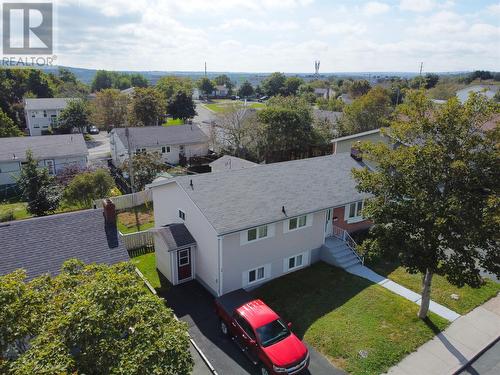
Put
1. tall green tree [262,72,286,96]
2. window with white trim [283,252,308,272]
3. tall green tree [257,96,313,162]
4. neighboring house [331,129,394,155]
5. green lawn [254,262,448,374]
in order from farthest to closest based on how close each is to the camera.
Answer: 1. tall green tree [262,72,286,96]
2. tall green tree [257,96,313,162]
3. neighboring house [331,129,394,155]
4. window with white trim [283,252,308,272]
5. green lawn [254,262,448,374]

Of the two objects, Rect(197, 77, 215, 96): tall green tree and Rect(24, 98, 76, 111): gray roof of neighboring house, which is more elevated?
Rect(197, 77, 215, 96): tall green tree

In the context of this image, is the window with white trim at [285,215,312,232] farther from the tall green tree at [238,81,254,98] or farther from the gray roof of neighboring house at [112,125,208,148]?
the tall green tree at [238,81,254,98]

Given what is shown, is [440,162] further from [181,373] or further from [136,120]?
[136,120]

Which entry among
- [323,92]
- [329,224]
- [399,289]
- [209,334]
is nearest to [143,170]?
[329,224]

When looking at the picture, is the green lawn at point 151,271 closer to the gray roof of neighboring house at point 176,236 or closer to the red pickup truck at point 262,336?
the gray roof of neighboring house at point 176,236

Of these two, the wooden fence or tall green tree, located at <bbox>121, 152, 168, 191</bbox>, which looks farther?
tall green tree, located at <bbox>121, 152, 168, 191</bbox>

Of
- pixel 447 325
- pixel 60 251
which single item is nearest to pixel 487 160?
pixel 447 325

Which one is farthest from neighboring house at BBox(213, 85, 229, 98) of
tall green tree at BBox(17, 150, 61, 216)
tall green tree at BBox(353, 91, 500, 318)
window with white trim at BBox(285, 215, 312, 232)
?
tall green tree at BBox(353, 91, 500, 318)

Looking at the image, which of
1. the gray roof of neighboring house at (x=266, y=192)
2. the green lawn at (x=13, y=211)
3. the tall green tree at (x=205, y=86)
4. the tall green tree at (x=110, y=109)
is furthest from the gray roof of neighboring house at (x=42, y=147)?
the tall green tree at (x=205, y=86)

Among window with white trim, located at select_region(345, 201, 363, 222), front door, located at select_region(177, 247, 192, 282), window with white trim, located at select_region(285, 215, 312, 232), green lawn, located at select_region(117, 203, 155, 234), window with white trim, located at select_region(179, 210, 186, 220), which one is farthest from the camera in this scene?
green lawn, located at select_region(117, 203, 155, 234)
